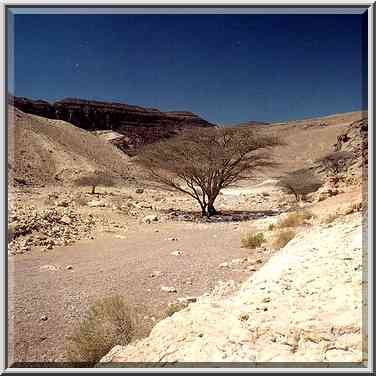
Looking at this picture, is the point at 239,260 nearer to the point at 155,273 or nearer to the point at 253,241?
the point at 253,241

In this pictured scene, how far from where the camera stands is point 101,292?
4.95 meters

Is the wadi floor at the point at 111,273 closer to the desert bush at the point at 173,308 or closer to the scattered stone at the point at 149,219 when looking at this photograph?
the desert bush at the point at 173,308

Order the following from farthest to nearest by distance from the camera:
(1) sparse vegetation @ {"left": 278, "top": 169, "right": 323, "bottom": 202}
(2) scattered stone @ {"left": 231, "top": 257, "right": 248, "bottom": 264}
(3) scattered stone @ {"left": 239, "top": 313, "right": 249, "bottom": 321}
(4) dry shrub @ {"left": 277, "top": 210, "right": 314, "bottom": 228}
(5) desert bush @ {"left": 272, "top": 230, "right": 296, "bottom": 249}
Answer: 1. (1) sparse vegetation @ {"left": 278, "top": 169, "right": 323, "bottom": 202}
2. (4) dry shrub @ {"left": 277, "top": 210, "right": 314, "bottom": 228}
3. (5) desert bush @ {"left": 272, "top": 230, "right": 296, "bottom": 249}
4. (2) scattered stone @ {"left": 231, "top": 257, "right": 248, "bottom": 264}
5. (3) scattered stone @ {"left": 239, "top": 313, "right": 249, "bottom": 321}

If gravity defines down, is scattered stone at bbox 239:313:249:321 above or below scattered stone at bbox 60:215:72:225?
below

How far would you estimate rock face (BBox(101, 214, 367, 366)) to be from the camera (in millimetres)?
2414

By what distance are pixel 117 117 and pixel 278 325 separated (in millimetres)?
59108

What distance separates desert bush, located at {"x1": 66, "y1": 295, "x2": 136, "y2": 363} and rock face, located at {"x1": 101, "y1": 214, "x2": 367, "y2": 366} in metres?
0.23

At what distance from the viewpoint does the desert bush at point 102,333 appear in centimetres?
314

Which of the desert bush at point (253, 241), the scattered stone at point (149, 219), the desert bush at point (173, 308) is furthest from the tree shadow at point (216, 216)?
the desert bush at point (173, 308)

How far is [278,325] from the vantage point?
2.62m

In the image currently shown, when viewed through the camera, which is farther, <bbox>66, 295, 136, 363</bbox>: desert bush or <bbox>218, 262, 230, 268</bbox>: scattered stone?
<bbox>218, 262, 230, 268</bbox>: scattered stone

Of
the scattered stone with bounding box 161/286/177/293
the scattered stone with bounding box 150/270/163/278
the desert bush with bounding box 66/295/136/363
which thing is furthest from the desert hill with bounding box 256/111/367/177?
the desert bush with bounding box 66/295/136/363

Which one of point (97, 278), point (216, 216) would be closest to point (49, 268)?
point (97, 278)

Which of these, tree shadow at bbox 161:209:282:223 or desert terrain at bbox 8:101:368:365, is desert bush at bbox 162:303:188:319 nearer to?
desert terrain at bbox 8:101:368:365
